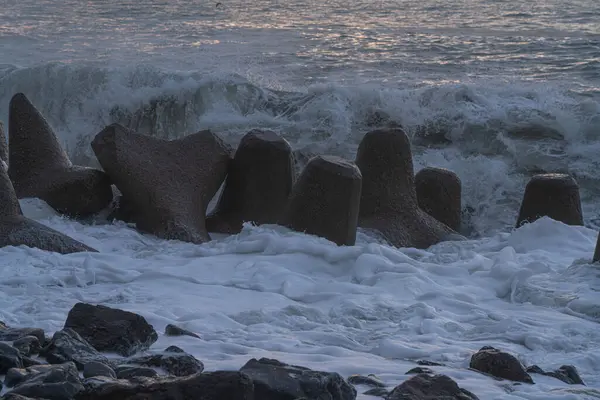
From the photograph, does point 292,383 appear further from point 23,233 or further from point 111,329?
point 23,233

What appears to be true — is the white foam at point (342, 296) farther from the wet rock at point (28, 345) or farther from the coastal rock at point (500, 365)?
the wet rock at point (28, 345)

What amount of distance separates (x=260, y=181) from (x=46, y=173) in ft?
5.41

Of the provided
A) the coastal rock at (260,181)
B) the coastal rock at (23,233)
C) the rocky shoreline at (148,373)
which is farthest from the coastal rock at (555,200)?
the coastal rock at (23,233)

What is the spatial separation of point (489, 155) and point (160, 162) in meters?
5.68

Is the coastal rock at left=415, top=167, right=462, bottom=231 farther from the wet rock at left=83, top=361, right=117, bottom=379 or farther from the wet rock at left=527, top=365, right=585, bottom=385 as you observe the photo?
the wet rock at left=83, top=361, right=117, bottom=379

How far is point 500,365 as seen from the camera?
3.85 meters

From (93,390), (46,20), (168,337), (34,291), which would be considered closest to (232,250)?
(34,291)

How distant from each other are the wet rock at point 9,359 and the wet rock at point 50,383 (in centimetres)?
7

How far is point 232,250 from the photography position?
6.03m

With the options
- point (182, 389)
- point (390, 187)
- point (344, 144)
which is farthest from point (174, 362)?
point (344, 144)

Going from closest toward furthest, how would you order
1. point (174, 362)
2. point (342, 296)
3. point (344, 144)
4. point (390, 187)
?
point (174, 362) → point (342, 296) → point (390, 187) → point (344, 144)

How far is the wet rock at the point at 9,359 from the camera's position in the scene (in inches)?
128

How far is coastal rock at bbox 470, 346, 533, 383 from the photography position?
12.5 feet

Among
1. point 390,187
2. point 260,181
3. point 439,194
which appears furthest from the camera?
point 439,194
